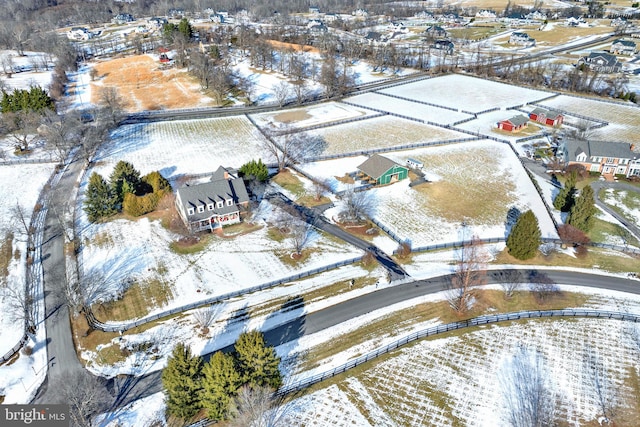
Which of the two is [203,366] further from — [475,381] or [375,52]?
[375,52]

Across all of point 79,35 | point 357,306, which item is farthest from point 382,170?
point 79,35

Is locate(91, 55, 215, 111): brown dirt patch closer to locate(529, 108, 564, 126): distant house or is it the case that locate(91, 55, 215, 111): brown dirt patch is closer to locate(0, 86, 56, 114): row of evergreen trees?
locate(0, 86, 56, 114): row of evergreen trees

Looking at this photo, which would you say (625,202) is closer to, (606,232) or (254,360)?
(606,232)

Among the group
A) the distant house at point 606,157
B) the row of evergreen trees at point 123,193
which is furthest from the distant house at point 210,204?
the distant house at point 606,157

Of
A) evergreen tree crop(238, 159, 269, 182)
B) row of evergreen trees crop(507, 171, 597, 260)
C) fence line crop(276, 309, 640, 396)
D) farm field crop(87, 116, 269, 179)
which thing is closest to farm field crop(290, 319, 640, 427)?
fence line crop(276, 309, 640, 396)

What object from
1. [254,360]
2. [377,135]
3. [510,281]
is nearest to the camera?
[254,360]

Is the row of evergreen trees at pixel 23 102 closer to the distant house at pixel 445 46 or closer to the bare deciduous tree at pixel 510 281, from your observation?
the bare deciduous tree at pixel 510 281
